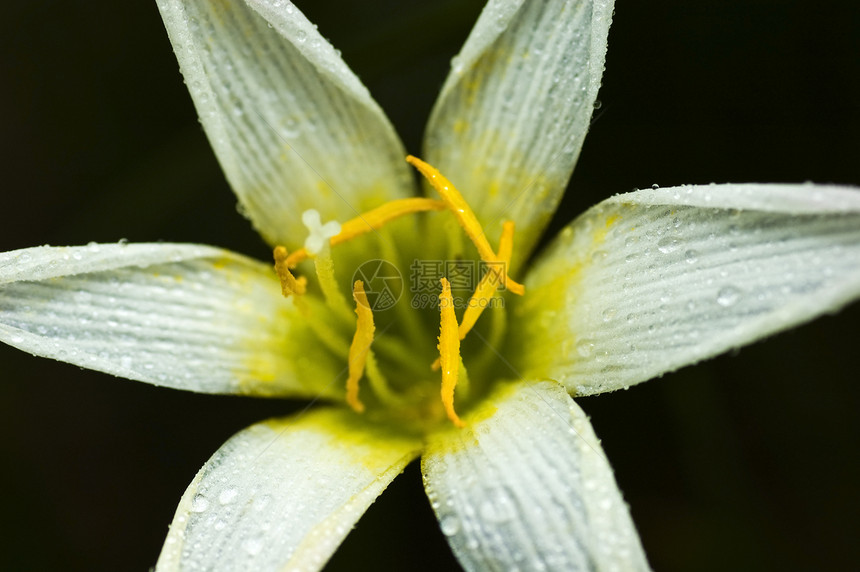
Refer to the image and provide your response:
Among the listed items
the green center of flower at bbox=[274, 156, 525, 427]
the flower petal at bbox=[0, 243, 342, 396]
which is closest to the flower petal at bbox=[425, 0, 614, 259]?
the green center of flower at bbox=[274, 156, 525, 427]

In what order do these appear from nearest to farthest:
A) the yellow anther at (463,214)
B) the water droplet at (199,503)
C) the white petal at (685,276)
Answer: the white petal at (685,276) → the water droplet at (199,503) → the yellow anther at (463,214)

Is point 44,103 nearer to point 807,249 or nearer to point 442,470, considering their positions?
point 442,470

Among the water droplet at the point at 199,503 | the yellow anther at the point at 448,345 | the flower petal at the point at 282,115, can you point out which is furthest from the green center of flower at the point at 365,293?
the water droplet at the point at 199,503

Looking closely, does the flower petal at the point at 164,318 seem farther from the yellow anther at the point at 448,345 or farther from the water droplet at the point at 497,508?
the water droplet at the point at 497,508

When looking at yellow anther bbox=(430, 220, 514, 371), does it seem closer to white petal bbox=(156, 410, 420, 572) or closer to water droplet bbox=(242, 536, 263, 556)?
white petal bbox=(156, 410, 420, 572)

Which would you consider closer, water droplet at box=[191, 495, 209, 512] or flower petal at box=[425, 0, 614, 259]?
water droplet at box=[191, 495, 209, 512]

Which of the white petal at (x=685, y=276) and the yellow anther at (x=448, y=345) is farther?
the yellow anther at (x=448, y=345)

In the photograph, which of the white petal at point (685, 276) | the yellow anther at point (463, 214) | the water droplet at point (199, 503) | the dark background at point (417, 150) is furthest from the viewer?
the dark background at point (417, 150)
